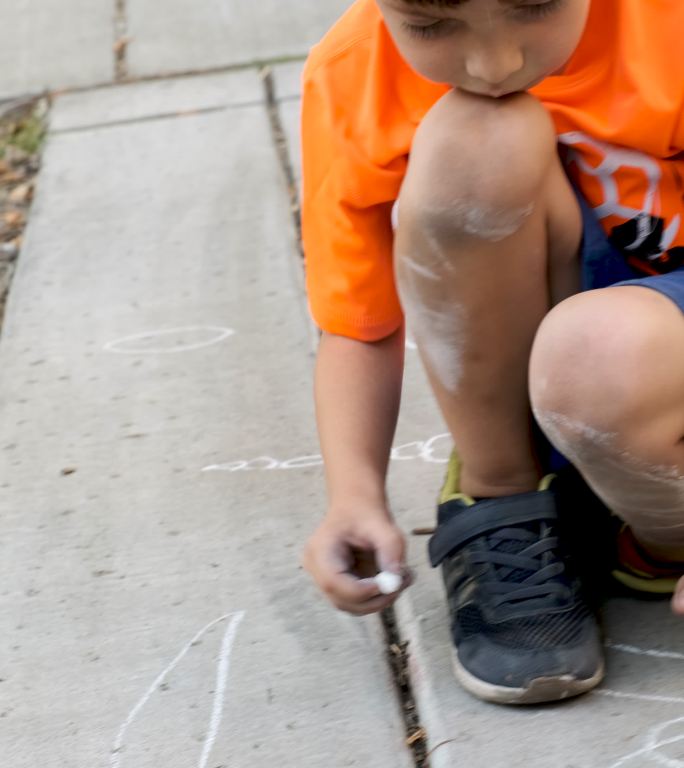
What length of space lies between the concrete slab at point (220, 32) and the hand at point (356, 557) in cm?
229

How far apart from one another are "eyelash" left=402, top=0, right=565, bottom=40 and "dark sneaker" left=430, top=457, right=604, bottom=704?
1.86 ft

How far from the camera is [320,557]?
158 centimetres

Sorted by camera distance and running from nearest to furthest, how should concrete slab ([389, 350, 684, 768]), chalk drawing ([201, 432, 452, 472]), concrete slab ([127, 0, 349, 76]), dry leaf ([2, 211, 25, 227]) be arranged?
concrete slab ([389, 350, 684, 768]) < chalk drawing ([201, 432, 452, 472]) < dry leaf ([2, 211, 25, 227]) < concrete slab ([127, 0, 349, 76])

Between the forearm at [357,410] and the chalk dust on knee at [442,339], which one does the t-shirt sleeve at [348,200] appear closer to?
the forearm at [357,410]

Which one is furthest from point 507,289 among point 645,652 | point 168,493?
point 168,493

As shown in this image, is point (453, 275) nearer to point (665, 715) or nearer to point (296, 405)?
point (665, 715)

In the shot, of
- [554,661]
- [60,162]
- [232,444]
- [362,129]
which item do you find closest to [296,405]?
[232,444]

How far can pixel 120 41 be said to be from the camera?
3.98m

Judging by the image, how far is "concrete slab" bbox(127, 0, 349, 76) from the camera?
12.3 feet

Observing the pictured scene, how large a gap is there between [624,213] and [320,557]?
54 centimetres

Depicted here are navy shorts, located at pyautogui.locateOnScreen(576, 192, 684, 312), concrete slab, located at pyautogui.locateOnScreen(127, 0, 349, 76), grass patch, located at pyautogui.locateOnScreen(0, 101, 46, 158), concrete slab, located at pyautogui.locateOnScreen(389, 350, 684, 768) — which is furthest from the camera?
concrete slab, located at pyautogui.locateOnScreen(127, 0, 349, 76)

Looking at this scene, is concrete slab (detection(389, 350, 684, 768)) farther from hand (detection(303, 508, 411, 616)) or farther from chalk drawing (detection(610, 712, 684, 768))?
hand (detection(303, 508, 411, 616))

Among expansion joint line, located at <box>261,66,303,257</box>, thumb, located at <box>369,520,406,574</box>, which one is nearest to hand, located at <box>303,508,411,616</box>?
thumb, located at <box>369,520,406,574</box>

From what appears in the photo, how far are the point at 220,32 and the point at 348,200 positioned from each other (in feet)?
7.72
